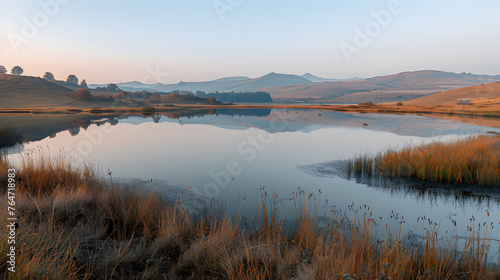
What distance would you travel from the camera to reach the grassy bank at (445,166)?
10.4m

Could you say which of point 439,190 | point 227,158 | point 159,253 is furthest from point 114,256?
point 227,158

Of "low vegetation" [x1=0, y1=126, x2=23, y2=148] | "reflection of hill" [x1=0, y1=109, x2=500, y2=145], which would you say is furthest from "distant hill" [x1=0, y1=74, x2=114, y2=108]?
"low vegetation" [x1=0, y1=126, x2=23, y2=148]

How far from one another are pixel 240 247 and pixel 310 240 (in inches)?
56.8

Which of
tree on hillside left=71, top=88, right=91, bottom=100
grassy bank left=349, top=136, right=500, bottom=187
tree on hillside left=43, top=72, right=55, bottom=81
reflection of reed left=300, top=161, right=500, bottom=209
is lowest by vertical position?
reflection of reed left=300, top=161, right=500, bottom=209

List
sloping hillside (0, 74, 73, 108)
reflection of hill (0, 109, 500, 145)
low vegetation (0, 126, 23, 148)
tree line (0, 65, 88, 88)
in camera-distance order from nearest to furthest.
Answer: low vegetation (0, 126, 23, 148) < reflection of hill (0, 109, 500, 145) < sloping hillside (0, 74, 73, 108) < tree line (0, 65, 88, 88)

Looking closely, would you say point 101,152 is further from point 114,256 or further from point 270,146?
point 114,256

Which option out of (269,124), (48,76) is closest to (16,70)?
(48,76)

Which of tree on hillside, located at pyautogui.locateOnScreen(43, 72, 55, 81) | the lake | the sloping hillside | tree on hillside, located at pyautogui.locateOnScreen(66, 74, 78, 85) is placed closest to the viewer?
the lake

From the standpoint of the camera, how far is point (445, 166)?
11055mm

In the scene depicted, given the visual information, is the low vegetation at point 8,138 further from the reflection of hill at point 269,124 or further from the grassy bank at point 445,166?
the grassy bank at point 445,166

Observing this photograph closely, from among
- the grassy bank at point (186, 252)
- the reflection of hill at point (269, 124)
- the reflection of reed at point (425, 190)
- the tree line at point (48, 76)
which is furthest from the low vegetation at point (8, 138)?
the tree line at point (48, 76)

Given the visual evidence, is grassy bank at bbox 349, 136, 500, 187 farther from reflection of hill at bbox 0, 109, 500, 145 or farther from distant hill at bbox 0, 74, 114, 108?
distant hill at bbox 0, 74, 114, 108

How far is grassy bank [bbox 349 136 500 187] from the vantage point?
408 inches

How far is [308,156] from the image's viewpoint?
54.9 ft
